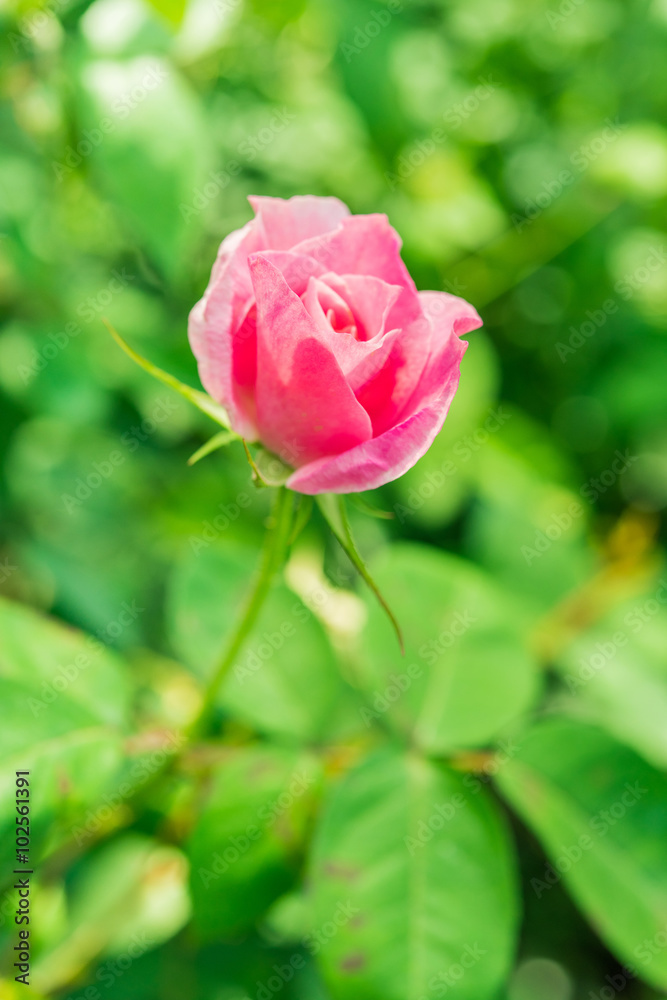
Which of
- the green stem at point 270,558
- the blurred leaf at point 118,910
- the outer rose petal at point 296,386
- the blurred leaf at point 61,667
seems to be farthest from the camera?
the blurred leaf at point 118,910

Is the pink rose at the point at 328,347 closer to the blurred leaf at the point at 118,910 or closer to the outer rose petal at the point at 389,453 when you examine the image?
the outer rose petal at the point at 389,453

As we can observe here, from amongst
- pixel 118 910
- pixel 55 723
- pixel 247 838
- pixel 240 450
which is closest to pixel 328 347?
pixel 55 723

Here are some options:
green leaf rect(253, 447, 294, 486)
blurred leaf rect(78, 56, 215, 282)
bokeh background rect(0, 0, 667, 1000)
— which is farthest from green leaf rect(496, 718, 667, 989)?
blurred leaf rect(78, 56, 215, 282)

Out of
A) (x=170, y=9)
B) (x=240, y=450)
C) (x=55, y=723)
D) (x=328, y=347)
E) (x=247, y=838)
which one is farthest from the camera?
(x=240, y=450)

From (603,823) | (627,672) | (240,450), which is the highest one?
(240,450)

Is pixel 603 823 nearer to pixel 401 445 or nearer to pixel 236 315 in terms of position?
pixel 401 445

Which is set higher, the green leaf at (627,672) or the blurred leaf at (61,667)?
the blurred leaf at (61,667)

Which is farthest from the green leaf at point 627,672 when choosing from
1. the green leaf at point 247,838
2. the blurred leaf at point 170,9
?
the blurred leaf at point 170,9
